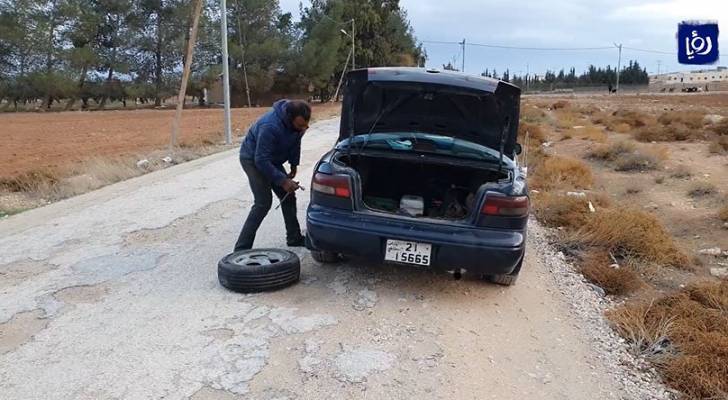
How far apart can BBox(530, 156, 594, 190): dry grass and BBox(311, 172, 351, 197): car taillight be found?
23.6 ft

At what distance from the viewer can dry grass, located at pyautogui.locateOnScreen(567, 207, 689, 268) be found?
6.73 meters

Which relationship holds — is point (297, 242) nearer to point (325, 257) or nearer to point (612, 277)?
point (325, 257)

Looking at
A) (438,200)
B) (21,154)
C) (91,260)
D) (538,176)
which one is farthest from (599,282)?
(21,154)

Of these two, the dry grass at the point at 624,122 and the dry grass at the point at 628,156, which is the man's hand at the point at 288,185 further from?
the dry grass at the point at 624,122

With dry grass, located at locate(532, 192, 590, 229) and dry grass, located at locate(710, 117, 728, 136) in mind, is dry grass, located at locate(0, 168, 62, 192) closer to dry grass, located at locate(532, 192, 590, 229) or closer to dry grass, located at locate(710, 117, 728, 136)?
dry grass, located at locate(532, 192, 590, 229)

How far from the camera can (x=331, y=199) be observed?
4676mm

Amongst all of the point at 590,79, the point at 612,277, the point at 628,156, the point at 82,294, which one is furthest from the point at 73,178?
the point at 590,79

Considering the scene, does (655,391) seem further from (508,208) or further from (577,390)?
(508,208)

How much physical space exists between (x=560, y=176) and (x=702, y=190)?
2.64 metres

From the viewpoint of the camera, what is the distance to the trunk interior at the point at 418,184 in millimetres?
5629

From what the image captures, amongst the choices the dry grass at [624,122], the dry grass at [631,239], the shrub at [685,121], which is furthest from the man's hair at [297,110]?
the shrub at [685,121]

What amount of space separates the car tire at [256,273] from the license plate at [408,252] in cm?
90

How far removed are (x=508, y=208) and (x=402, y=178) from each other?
1.73 m

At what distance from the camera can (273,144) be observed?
5305 millimetres
